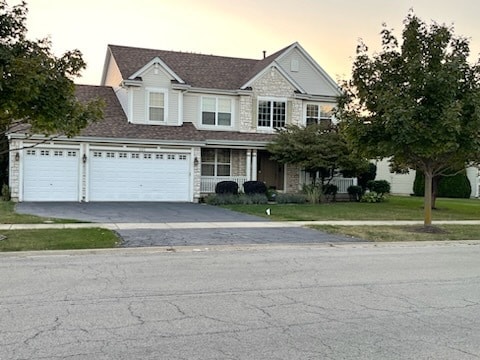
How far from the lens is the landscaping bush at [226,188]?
26688 mm

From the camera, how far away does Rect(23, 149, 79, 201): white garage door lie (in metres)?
23.7

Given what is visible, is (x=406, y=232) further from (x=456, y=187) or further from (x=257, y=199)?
(x=456, y=187)

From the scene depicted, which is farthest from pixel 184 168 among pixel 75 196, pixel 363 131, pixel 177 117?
pixel 363 131

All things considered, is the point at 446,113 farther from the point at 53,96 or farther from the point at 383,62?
the point at 53,96

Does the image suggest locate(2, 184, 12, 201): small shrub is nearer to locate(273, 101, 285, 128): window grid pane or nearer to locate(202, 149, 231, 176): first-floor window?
locate(202, 149, 231, 176): first-floor window

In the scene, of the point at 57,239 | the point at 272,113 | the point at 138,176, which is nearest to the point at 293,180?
the point at 272,113

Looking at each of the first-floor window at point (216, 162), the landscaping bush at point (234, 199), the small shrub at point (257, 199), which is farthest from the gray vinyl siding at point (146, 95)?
the small shrub at point (257, 199)

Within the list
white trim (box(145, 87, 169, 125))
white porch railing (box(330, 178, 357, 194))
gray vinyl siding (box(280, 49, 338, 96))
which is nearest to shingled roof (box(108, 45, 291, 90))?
gray vinyl siding (box(280, 49, 338, 96))

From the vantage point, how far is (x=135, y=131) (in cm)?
2575

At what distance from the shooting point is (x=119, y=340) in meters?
5.38

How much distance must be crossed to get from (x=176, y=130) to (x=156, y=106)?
1.76 meters

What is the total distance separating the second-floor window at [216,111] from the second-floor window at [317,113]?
15.5 ft

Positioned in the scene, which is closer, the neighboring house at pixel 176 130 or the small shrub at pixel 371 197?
the neighboring house at pixel 176 130

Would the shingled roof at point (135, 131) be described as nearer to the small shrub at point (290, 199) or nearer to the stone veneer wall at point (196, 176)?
the stone veneer wall at point (196, 176)
